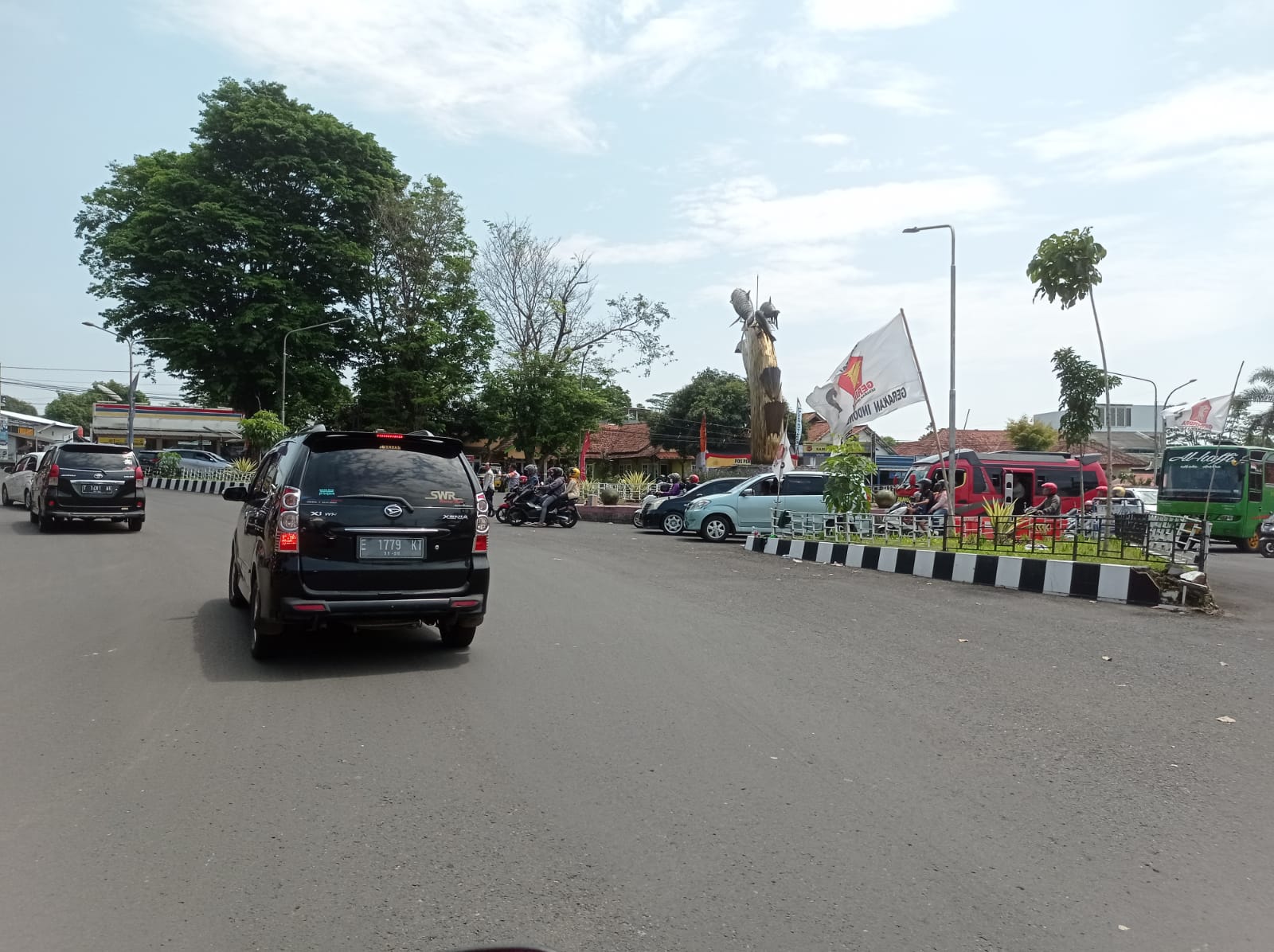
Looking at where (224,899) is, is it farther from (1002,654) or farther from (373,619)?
(1002,654)

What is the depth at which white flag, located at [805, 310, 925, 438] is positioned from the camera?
18.8 metres

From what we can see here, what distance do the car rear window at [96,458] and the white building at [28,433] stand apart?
5261 centimetres

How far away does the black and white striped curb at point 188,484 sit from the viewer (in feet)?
134

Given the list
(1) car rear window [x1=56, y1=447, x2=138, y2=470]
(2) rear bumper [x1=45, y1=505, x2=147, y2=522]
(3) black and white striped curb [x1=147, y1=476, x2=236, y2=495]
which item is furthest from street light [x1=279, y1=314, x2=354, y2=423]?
(2) rear bumper [x1=45, y1=505, x2=147, y2=522]

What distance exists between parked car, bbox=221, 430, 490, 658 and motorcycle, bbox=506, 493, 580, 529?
18213 millimetres

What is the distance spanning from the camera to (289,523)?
23.0 ft

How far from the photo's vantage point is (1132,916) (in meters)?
3.40

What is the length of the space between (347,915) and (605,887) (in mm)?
893

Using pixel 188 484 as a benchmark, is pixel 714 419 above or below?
above

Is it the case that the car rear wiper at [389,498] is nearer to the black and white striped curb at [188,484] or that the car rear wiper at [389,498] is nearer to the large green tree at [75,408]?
the black and white striped curb at [188,484]

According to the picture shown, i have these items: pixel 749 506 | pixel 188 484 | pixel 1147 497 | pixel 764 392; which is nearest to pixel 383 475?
pixel 749 506

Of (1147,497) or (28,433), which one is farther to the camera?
(28,433)

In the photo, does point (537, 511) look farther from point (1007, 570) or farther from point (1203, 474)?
point (1203, 474)

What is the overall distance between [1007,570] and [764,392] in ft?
75.8
